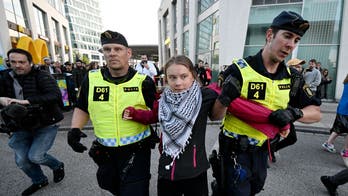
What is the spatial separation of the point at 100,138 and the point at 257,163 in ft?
4.82

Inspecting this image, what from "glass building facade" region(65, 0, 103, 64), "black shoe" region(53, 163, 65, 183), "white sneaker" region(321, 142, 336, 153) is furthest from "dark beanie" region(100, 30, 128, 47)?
"glass building facade" region(65, 0, 103, 64)

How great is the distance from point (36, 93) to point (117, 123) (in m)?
1.50

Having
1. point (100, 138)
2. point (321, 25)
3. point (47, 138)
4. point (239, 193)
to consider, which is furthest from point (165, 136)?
point (321, 25)

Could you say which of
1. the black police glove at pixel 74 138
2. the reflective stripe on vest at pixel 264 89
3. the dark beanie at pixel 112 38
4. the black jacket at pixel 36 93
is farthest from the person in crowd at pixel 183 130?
the black jacket at pixel 36 93

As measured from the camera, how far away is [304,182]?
9.49 feet

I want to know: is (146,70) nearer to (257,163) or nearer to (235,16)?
(257,163)

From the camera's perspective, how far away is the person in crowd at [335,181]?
8.09 ft

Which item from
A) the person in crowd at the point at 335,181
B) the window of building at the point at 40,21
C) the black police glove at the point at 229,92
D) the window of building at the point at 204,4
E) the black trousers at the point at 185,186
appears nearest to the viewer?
the black police glove at the point at 229,92

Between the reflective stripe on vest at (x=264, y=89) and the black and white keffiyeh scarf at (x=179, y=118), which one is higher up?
the reflective stripe on vest at (x=264, y=89)

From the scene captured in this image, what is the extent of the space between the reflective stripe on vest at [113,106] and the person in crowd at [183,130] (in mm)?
334

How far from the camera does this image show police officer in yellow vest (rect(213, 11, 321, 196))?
1.43 m

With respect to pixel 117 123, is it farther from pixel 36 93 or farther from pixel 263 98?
pixel 36 93

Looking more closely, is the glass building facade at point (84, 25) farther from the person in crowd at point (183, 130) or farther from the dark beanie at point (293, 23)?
the dark beanie at point (293, 23)

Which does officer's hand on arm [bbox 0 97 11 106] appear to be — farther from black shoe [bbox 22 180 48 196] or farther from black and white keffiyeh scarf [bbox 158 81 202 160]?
black and white keffiyeh scarf [bbox 158 81 202 160]
